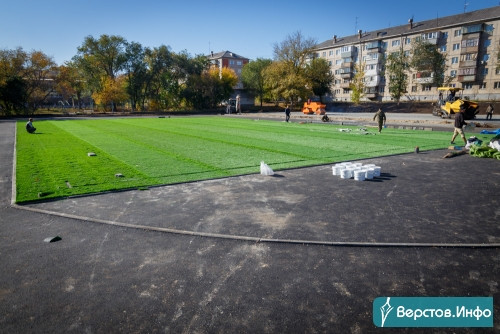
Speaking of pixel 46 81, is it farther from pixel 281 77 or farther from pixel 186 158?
pixel 186 158

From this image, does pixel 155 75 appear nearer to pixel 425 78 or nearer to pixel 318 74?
pixel 318 74

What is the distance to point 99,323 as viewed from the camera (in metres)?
3.73

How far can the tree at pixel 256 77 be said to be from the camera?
3255 inches

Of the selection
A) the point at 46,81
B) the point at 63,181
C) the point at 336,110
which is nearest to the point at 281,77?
the point at 336,110

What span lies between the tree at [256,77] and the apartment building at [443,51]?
2567cm

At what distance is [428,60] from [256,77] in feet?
136

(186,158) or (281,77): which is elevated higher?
(281,77)

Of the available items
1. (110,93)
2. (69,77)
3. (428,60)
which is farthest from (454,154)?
(69,77)

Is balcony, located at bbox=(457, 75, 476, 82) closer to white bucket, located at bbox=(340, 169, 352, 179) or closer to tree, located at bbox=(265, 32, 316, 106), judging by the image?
tree, located at bbox=(265, 32, 316, 106)

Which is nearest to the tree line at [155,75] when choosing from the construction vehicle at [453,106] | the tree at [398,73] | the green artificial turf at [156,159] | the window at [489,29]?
the tree at [398,73]

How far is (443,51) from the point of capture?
7100cm

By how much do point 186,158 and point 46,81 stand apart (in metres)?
63.3

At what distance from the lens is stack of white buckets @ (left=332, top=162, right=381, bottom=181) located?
407 inches

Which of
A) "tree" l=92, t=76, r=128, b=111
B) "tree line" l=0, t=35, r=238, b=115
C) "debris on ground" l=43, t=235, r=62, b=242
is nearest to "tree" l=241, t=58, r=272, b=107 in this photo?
"tree line" l=0, t=35, r=238, b=115
